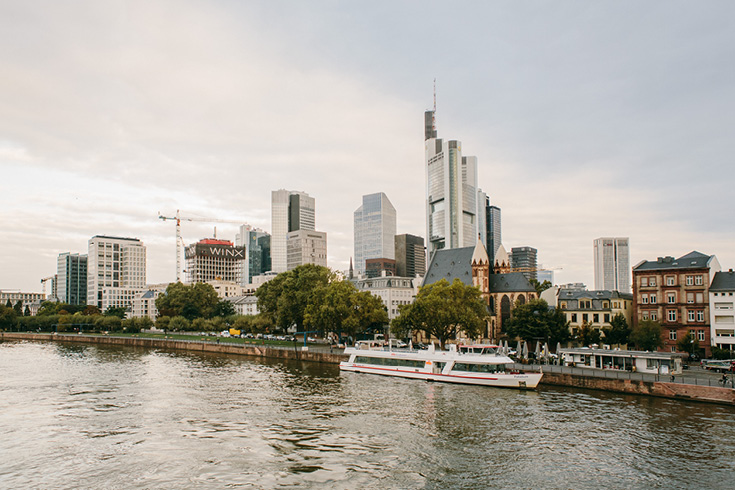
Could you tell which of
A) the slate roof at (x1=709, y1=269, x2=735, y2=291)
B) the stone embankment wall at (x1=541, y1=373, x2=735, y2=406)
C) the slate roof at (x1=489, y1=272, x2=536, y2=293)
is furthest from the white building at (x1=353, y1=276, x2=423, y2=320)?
the stone embankment wall at (x1=541, y1=373, x2=735, y2=406)

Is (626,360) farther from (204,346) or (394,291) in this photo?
(394,291)

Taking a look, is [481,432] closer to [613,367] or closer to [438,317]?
[613,367]

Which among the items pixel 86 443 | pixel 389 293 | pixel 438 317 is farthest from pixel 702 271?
pixel 389 293

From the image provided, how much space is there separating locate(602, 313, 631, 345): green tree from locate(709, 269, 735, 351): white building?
1188 centimetres

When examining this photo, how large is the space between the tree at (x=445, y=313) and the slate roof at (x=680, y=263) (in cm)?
2769

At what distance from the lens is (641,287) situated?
87.6 meters

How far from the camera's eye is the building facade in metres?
81.2

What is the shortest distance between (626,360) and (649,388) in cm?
990

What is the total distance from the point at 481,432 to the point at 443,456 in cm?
719

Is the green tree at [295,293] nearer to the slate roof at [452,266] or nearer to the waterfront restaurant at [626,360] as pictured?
the slate roof at [452,266]

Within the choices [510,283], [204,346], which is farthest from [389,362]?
[204,346]

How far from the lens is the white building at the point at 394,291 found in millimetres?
164625

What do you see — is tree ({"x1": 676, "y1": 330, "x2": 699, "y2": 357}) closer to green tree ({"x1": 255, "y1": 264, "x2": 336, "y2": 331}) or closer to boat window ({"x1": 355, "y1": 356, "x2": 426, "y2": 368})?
boat window ({"x1": 355, "y1": 356, "x2": 426, "y2": 368})

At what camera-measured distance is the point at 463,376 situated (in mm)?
68000
